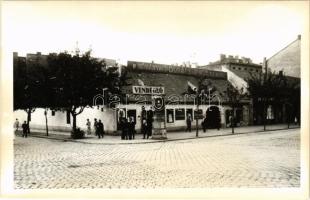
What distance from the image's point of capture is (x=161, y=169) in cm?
1059

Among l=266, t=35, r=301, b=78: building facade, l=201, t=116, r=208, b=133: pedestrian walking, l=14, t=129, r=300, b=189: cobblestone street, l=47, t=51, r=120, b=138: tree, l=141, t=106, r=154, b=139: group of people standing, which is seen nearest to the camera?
l=14, t=129, r=300, b=189: cobblestone street

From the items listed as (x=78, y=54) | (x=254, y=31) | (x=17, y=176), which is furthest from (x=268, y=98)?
(x=17, y=176)

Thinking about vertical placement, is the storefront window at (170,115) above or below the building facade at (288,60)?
below

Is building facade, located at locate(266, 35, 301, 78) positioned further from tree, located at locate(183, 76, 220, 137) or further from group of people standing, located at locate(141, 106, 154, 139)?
group of people standing, located at locate(141, 106, 154, 139)

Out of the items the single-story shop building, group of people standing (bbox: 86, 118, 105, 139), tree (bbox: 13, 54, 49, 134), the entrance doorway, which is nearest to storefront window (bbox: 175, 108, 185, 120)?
the single-story shop building

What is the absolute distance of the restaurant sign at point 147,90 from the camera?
66.7 ft

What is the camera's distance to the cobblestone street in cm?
930

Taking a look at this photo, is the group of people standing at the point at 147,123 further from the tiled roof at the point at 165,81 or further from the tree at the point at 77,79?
the tree at the point at 77,79

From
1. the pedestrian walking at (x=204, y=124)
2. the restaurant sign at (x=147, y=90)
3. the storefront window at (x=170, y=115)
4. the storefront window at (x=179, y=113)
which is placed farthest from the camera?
the storefront window at (x=179, y=113)

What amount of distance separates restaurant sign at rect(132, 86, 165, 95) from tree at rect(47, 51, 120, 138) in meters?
1.78

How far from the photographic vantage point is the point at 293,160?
1076cm

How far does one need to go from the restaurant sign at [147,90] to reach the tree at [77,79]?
1.78 meters

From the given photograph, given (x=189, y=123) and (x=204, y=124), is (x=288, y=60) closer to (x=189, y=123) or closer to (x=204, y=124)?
(x=204, y=124)

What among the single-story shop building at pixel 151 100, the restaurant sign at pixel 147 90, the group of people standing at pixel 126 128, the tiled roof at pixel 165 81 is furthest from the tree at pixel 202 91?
the group of people standing at pixel 126 128
